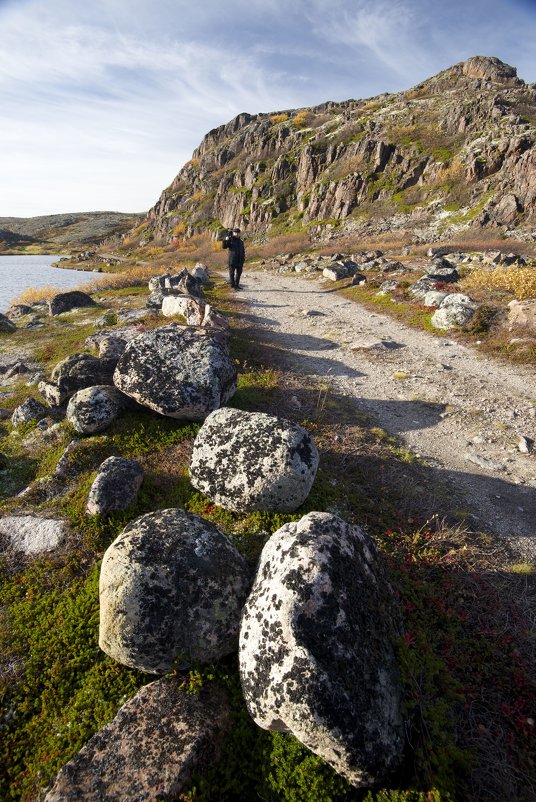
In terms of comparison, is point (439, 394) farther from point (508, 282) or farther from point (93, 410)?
point (508, 282)

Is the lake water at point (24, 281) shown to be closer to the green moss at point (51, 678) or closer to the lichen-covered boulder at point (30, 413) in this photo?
the lichen-covered boulder at point (30, 413)

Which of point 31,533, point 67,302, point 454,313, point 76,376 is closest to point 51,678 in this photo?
point 31,533

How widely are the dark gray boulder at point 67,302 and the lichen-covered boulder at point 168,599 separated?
30.8 m

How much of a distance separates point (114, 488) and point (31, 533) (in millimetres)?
1792

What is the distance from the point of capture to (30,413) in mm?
12039

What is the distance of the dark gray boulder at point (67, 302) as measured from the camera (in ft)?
102

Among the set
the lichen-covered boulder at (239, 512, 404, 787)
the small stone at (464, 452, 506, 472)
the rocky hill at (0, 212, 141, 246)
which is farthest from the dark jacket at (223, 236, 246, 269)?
the rocky hill at (0, 212, 141, 246)

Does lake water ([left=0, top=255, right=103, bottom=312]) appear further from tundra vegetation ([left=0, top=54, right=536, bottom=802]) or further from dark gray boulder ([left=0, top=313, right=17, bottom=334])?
tundra vegetation ([left=0, top=54, right=536, bottom=802])

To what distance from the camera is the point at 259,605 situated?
15.7ft

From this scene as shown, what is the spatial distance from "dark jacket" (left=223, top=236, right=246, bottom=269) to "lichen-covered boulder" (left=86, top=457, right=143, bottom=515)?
20.5 metres

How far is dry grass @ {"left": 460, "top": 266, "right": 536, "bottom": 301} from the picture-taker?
1933 cm

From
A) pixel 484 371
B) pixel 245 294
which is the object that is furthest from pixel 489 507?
pixel 245 294

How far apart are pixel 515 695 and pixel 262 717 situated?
336cm

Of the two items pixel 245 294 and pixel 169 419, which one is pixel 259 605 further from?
pixel 245 294
